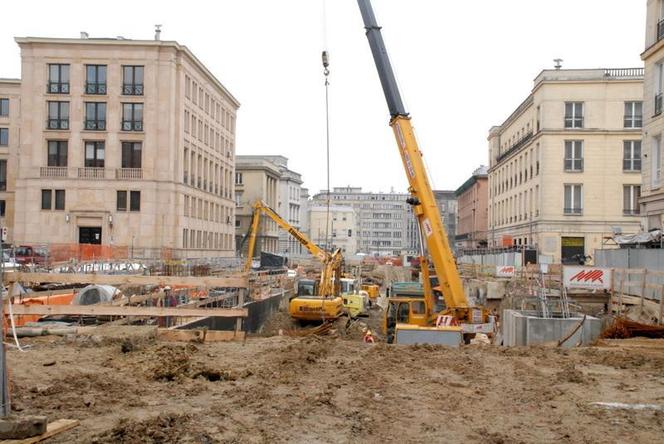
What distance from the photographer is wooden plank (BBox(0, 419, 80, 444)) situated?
6055 mm

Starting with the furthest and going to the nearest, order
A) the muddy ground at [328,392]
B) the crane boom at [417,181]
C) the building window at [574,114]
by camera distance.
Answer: the building window at [574,114]
the crane boom at [417,181]
the muddy ground at [328,392]

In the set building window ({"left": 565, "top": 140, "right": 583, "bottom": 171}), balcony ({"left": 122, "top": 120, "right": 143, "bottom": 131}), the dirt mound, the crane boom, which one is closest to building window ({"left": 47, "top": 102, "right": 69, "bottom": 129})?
balcony ({"left": 122, "top": 120, "right": 143, "bottom": 131})

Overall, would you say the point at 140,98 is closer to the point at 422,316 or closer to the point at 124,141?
the point at 124,141

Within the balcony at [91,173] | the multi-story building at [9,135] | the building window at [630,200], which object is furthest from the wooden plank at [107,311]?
the multi-story building at [9,135]

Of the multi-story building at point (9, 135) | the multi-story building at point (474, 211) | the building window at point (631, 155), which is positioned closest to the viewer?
the building window at point (631, 155)

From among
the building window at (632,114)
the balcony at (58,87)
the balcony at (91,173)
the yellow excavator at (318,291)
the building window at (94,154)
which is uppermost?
the balcony at (58,87)

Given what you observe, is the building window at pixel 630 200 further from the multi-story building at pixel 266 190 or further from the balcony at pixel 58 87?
the multi-story building at pixel 266 190

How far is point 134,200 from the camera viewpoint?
53.4 meters

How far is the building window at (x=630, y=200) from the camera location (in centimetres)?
5344

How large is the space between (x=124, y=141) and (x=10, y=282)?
4321 centimetres

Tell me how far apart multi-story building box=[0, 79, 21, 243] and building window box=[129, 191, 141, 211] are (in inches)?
707

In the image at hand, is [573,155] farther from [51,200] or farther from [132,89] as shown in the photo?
[51,200]

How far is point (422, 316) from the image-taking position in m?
20.3

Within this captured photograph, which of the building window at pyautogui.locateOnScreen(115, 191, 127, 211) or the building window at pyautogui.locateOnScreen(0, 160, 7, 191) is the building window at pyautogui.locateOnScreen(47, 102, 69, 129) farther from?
the building window at pyautogui.locateOnScreen(0, 160, 7, 191)
